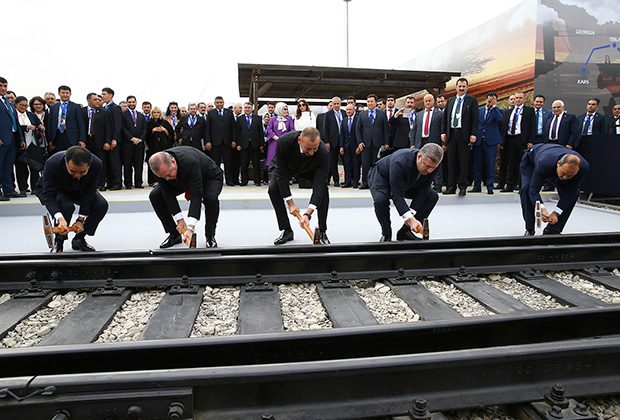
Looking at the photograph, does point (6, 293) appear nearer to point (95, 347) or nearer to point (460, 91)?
point (95, 347)

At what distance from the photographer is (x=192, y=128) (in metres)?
10.3

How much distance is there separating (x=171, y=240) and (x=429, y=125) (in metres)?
6.47

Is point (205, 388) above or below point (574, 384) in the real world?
above

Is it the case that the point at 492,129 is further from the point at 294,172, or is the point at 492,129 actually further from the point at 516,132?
the point at 294,172

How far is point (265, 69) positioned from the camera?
11898 mm

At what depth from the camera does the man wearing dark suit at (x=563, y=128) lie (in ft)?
29.0

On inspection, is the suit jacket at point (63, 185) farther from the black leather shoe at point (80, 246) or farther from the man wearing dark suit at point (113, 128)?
the man wearing dark suit at point (113, 128)

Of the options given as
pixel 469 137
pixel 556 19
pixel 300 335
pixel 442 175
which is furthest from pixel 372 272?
pixel 556 19

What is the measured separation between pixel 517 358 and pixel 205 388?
1.40 meters

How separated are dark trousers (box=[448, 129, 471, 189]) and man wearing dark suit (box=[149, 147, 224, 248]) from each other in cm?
548

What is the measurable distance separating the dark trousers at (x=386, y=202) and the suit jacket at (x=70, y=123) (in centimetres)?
685

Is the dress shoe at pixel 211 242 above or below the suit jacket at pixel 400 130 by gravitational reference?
below

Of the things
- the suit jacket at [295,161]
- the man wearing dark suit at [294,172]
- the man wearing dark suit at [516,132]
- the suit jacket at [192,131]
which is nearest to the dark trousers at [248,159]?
the suit jacket at [192,131]

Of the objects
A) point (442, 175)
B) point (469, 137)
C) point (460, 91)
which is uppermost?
point (460, 91)
